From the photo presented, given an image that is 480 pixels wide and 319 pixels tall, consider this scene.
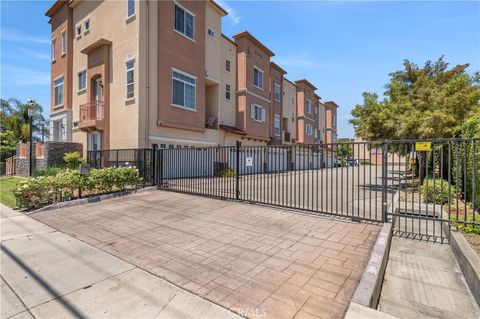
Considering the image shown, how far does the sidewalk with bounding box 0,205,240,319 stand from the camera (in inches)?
118

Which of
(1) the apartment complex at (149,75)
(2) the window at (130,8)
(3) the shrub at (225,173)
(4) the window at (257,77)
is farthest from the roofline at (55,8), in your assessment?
(3) the shrub at (225,173)

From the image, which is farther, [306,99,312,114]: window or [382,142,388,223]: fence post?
[306,99,312,114]: window

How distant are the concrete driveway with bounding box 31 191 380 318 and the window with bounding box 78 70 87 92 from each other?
45.1 feet

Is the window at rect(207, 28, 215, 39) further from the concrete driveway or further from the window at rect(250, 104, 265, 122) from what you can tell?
the concrete driveway

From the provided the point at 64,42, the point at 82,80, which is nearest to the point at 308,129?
the point at 82,80

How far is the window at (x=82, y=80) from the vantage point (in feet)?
61.0

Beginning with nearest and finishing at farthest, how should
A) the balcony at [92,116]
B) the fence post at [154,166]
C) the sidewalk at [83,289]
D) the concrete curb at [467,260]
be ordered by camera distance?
the sidewalk at [83,289]
the concrete curb at [467,260]
the fence post at [154,166]
the balcony at [92,116]

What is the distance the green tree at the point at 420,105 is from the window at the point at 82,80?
709 inches

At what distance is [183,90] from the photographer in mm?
17375

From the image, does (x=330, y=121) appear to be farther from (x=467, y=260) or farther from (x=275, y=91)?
(x=467, y=260)

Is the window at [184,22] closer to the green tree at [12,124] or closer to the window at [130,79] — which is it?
the window at [130,79]

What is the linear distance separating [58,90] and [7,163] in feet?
22.7

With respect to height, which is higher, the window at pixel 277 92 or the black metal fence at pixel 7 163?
the window at pixel 277 92

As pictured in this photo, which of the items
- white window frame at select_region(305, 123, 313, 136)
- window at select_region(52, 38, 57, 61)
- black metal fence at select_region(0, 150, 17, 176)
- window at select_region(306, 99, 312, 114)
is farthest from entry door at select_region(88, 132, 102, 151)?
window at select_region(306, 99, 312, 114)
